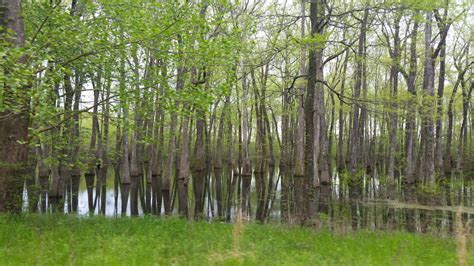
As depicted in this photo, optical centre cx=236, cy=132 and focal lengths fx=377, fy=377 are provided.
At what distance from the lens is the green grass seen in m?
5.44

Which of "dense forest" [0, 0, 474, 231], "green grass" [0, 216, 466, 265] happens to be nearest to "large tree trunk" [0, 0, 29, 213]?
"dense forest" [0, 0, 474, 231]

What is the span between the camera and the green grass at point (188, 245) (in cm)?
544

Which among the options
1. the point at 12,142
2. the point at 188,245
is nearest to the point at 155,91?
the point at 12,142

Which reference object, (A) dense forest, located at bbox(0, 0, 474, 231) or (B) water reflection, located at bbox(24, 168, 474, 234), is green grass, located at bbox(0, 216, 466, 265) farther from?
(B) water reflection, located at bbox(24, 168, 474, 234)

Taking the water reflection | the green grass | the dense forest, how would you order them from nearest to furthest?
the green grass
the dense forest
the water reflection

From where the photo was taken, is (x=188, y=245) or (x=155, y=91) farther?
(x=155, y=91)

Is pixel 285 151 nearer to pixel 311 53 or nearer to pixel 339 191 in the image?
pixel 339 191

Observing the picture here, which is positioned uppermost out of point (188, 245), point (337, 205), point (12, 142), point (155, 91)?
point (155, 91)

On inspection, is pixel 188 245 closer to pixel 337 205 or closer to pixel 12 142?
pixel 12 142

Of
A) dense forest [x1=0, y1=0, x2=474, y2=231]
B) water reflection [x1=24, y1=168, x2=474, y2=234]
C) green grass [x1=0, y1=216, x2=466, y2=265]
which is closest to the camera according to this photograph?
green grass [x1=0, y1=216, x2=466, y2=265]

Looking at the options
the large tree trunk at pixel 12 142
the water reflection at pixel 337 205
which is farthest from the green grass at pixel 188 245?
the water reflection at pixel 337 205

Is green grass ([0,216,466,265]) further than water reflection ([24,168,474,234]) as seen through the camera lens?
No

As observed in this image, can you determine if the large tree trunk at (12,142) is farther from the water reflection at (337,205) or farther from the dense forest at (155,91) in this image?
the water reflection at (337,205)

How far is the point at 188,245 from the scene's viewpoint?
6582mm
